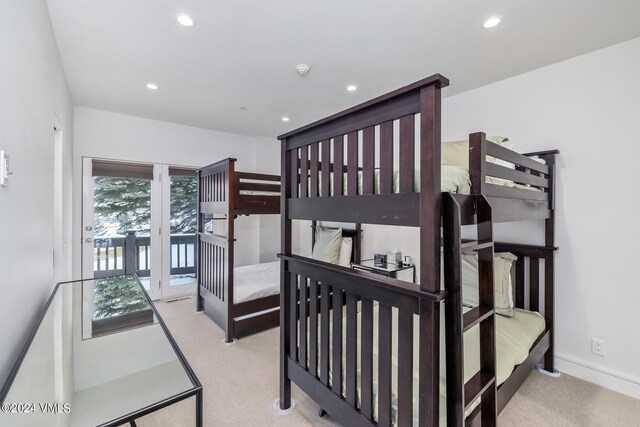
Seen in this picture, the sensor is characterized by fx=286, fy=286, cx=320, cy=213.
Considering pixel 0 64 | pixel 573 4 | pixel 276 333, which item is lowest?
pixel 276 333

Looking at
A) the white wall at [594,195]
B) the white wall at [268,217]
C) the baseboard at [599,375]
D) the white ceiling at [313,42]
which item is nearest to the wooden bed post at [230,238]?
the white ceiling at [313,42]

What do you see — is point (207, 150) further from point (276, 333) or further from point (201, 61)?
point (276, 333)

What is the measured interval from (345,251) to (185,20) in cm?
277

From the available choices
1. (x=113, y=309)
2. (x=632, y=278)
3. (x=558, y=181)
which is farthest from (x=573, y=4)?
(x=113, y=309)

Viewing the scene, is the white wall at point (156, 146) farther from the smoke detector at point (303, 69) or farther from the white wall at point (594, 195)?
the white wall at point (594, 195)

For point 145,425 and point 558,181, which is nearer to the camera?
point 145,425

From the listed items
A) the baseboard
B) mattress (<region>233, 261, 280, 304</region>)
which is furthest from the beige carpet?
mattress (<region>233, 261, 280, 304</region>)

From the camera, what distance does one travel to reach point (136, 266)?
13.2ft

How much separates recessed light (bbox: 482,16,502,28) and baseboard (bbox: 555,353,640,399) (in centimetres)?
267

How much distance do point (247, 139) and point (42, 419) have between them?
4.50 metres

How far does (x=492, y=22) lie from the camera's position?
1872mm

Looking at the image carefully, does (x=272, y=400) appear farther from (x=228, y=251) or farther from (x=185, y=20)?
(x=185, y=20)

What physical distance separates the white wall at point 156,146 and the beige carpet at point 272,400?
91.4 inches

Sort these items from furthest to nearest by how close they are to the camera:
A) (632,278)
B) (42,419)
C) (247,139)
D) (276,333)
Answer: (247,139) → (276,333) → (632,278) → (42,419)
